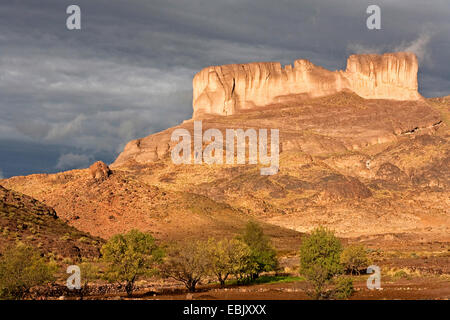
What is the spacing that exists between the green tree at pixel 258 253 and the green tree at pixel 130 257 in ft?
46.7

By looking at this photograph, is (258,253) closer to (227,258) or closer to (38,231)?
(227,258)

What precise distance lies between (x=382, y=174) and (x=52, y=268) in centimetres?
14685

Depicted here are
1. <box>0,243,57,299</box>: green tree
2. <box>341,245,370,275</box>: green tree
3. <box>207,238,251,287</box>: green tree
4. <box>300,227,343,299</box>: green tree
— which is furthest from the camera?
<box>341,245,370,275</box>: green tree

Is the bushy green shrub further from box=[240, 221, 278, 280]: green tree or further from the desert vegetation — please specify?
box=[240, 221, 278, 280]: green tree

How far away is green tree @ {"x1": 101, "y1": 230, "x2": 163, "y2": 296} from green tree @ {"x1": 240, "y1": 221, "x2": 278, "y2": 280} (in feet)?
46.7

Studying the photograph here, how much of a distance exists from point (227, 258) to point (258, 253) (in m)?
9.38

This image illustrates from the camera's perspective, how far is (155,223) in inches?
4569

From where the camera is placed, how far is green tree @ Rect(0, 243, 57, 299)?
4594 cm

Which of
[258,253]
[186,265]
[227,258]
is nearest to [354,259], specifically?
[258,253]

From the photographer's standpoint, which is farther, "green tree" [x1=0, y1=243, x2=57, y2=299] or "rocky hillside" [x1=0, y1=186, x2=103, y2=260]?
"rocky hillside" [x1=0, y1=186, x2=103, y2=260]

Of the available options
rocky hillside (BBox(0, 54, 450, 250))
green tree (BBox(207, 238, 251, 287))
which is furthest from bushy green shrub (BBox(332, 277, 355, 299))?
rocky hillside (BBox(0, 54, 450, 250))

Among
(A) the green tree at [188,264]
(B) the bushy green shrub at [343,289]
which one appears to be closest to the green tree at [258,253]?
(A) the green tree at [188,264]

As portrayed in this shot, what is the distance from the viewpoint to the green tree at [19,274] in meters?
45.9

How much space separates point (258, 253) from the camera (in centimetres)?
7206
